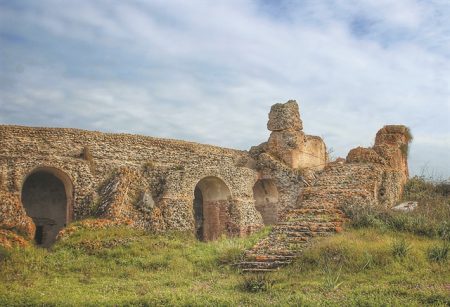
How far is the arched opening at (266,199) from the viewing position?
86.8ft

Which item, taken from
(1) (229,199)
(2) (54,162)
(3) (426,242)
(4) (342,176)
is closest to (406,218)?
(3) (426,242)

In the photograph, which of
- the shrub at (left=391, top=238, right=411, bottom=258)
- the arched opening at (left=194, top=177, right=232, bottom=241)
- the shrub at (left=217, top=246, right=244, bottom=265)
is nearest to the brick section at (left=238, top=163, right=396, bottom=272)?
the shrub at (left=217, top=246, right=244, bottom=265)

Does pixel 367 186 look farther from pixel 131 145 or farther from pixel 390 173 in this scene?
pixel 131 145

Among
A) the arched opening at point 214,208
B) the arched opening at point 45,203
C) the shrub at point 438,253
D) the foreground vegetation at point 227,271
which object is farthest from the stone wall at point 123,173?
the shrub at point 438,253

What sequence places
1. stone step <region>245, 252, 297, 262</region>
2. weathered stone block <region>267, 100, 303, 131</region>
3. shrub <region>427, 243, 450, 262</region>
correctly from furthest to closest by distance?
1. weathered stone block <region>267, 100, 303, 131</region>
2. stone step <region>245, 252, 297, 262</region>
3. shrub <region>427, 243, 450, 262</region>

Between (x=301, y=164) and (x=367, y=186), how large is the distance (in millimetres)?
5861

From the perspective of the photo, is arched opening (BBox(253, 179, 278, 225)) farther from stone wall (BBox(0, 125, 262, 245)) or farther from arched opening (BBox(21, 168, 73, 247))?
arched opening (BBox(21, 168, 73, 247))

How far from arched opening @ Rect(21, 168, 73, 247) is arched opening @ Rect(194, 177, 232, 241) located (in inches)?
240

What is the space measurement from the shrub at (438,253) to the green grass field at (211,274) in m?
0.08

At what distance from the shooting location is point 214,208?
24422 mm

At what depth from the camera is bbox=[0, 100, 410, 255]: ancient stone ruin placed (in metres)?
18.1

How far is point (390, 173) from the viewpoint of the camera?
78.9 feet

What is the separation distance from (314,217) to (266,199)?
9001mm

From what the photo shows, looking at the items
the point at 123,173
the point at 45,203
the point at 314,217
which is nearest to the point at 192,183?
the point at 123,173
